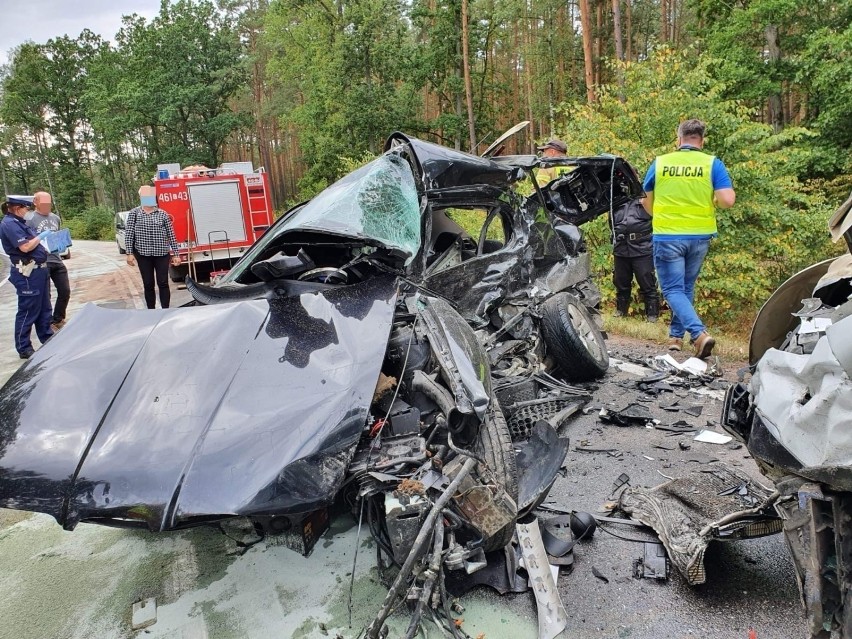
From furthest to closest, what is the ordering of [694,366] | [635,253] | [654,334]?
[635,253]
[654,334]
[694,366]

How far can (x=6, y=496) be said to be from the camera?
1.89 metres

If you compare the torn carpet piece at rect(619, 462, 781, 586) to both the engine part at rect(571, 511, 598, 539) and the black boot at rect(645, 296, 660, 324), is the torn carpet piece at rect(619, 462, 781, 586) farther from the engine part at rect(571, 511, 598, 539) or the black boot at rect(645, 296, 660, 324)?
the black boot at rect(645, 296, 660, 324)

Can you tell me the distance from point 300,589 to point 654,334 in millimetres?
4756

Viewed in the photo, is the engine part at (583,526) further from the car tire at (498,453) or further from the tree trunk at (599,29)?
the tree trunk at (599,29)

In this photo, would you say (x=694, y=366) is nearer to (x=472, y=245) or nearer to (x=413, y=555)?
(x=472, y=245)

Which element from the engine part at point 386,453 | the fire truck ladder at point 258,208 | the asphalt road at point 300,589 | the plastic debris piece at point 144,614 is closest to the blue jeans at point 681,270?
the asphalt road at point 300,589

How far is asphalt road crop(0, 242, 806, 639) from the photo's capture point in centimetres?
209

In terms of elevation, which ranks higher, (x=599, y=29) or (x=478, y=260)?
(x=599, y=29)

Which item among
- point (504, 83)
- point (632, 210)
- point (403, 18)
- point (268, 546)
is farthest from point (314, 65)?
point (268, 546)

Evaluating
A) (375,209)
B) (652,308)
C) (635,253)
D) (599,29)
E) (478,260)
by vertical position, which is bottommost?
(652,308)

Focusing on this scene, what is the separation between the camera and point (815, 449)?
1.60 metres

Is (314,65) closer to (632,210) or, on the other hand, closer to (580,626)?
(632,210)

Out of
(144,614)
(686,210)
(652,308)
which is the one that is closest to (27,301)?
(144,614)

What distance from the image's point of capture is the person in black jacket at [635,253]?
6.25m
